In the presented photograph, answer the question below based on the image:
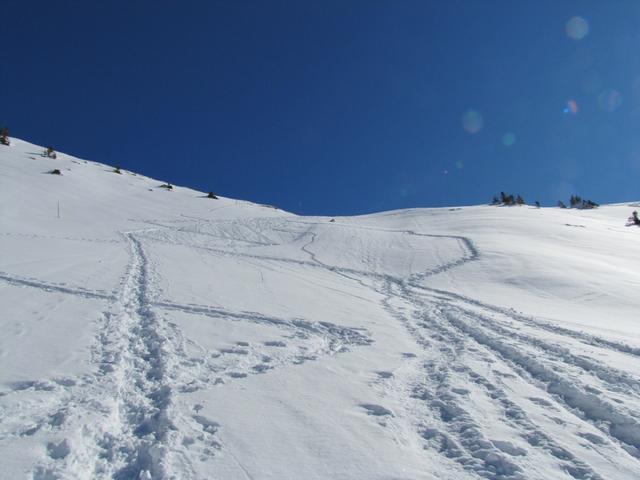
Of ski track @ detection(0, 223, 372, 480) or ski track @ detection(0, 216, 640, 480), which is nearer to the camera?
ski track @ detection(0, 223, 372, 480)

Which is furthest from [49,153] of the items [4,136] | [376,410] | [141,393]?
[376,410]

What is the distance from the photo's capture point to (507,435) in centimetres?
472

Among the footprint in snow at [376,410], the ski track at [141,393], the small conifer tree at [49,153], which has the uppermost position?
the small conifer tree at [49,153]

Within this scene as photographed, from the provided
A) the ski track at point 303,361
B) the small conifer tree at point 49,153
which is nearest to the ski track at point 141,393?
the ski track at point 303,361

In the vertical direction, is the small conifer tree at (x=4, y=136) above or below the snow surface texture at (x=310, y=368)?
above

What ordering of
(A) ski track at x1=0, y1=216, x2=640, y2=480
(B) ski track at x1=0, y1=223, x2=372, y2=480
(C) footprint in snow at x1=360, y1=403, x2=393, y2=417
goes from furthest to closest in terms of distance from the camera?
1. (C) footprint in snow at x1=360, y1=403, x2=393, y2=417
2. (A) ski track at x1=0, y1=216, x2=640, y2=480
3. (B) ski track at x1=0, y1=223, x2=372, y2=480

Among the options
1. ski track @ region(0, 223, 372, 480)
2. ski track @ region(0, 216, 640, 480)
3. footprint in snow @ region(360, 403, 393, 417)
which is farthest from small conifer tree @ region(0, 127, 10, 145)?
footprint in snow @ region(360, 403, 393, 417)

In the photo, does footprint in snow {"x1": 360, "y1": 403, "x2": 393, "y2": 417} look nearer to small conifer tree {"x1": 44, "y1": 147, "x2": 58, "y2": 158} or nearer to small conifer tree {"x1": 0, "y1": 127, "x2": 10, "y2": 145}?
small conifer tree {"x1": 44, "y1": 147, "x2": 58, "y2": 158}

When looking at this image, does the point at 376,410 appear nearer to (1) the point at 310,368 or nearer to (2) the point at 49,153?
(1) the point at 310,368

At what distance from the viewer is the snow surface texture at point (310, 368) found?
4.20 metres

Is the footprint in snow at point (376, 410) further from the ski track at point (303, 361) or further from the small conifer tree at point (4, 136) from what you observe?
the small conifer tree at point (4, 136)

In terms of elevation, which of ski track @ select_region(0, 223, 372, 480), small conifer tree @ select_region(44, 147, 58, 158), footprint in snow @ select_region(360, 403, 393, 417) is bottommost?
ski track @ select_region(0, 223, 372, 480)


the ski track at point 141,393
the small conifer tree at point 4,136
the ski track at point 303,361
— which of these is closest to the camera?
the ski track at point 141,393

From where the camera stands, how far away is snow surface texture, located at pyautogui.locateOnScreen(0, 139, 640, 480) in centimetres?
420
